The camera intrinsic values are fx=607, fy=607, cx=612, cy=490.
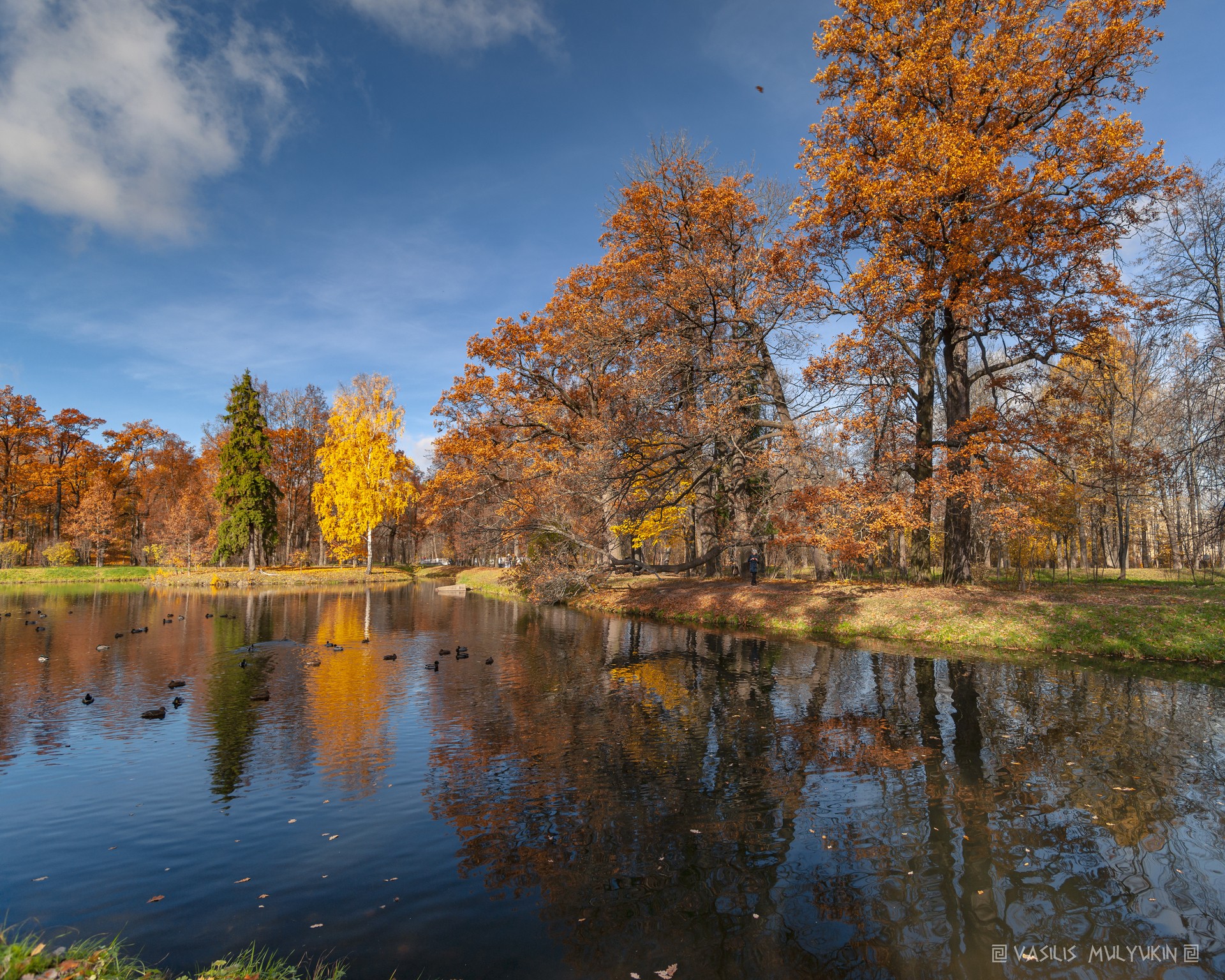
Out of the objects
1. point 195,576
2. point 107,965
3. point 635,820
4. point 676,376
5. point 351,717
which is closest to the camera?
point 107,965

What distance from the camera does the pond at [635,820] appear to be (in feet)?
17.1

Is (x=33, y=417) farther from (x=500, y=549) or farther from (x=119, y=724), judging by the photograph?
(x=119, y=724)

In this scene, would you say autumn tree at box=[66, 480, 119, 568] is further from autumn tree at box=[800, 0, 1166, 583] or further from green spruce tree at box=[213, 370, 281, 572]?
autumn tree at box=[800, 0, 1166, 583]

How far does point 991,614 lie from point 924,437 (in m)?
6.73

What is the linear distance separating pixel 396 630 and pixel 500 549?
23130mm

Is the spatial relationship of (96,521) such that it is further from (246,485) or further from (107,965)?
(107,965)

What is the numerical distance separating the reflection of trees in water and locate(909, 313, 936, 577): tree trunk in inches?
291

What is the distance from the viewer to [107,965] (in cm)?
404

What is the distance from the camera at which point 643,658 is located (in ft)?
60.8

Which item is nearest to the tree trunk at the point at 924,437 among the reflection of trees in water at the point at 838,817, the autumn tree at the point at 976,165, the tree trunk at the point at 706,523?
the autumn tree at the point at 976,165

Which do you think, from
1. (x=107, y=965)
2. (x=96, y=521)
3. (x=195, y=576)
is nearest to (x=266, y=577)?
(x=195, y=576)

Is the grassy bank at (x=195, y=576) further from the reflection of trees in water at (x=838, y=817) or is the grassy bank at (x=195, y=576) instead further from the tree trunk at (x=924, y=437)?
the tree trunk at (x=924, y=437)

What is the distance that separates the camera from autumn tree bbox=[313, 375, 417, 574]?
5003 cm

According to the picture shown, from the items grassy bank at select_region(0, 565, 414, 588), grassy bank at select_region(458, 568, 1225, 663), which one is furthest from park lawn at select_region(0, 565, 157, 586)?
grassy bank at select_region(458, 568, 1225, 663)
